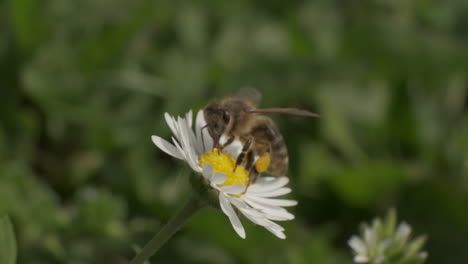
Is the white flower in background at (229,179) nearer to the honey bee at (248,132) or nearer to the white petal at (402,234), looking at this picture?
the honey bee at (248,132)

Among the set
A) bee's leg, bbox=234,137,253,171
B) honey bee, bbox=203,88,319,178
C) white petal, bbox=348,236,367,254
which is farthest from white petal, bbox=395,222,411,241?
bee's leg, bbox=234,137,253,171

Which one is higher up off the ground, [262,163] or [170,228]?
[262,163]

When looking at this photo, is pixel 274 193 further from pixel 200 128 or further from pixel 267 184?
pixel 200 128

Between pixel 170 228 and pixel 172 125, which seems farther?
pixel 172 125

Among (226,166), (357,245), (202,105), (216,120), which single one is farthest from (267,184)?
(202,105)

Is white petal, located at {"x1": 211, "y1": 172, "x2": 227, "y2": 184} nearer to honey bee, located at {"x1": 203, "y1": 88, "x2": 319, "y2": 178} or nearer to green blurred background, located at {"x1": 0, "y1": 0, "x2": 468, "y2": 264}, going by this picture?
honey bee, located at {"x1": 203, "y1": 88, "x2": 319, "y2": 178}

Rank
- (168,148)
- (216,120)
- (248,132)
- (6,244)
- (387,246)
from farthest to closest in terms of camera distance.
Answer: (248,132) → (216,120) → (387,246) → (168,148) → (6,244)

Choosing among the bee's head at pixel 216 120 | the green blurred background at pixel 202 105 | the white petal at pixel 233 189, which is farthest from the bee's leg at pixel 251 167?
the green blurred background at pixel 202 105
